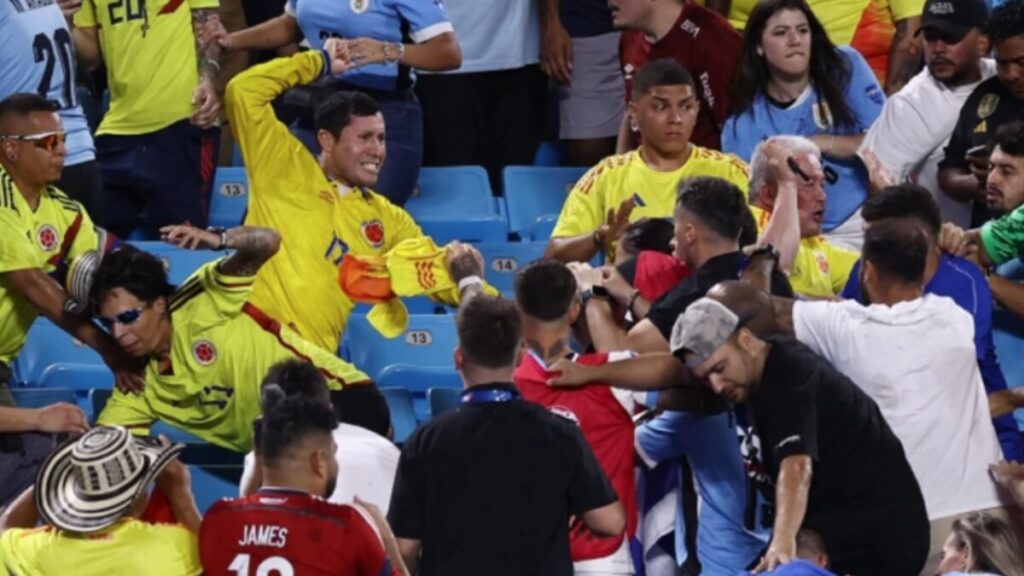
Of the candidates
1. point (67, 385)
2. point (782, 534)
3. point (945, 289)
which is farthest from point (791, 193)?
point (67, 385)

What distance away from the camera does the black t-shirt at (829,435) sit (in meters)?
6.76

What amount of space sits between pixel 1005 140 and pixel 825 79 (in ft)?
3.57

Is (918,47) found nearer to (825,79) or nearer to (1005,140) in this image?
(825,79)

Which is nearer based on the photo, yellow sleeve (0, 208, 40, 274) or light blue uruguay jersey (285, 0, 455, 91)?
yellow sleeve (0, 208, 40, 274)

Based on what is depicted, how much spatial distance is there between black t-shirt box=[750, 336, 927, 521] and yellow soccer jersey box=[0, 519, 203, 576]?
1676mm

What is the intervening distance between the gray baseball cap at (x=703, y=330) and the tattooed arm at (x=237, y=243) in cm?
176

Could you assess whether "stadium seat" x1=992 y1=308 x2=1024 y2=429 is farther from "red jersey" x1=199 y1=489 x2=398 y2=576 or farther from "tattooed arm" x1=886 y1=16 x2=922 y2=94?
"red jersey" x1=199 y1=489 x2=398 y2=576

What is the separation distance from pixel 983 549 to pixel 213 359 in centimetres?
285

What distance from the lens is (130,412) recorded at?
26.9 feet

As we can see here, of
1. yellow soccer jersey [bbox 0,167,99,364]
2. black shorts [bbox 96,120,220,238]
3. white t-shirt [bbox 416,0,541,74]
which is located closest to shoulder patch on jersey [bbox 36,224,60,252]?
yellow soccer jersey [bbox 0,167,99,364]

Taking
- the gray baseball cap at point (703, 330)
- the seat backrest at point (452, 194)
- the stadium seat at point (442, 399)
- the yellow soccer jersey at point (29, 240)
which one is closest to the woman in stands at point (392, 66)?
the seat backrest at point (452, 194)

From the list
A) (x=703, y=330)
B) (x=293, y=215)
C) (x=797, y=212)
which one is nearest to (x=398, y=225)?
(x=293, y=215)

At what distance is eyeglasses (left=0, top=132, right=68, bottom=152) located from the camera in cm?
853

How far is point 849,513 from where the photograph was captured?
7.00 m
